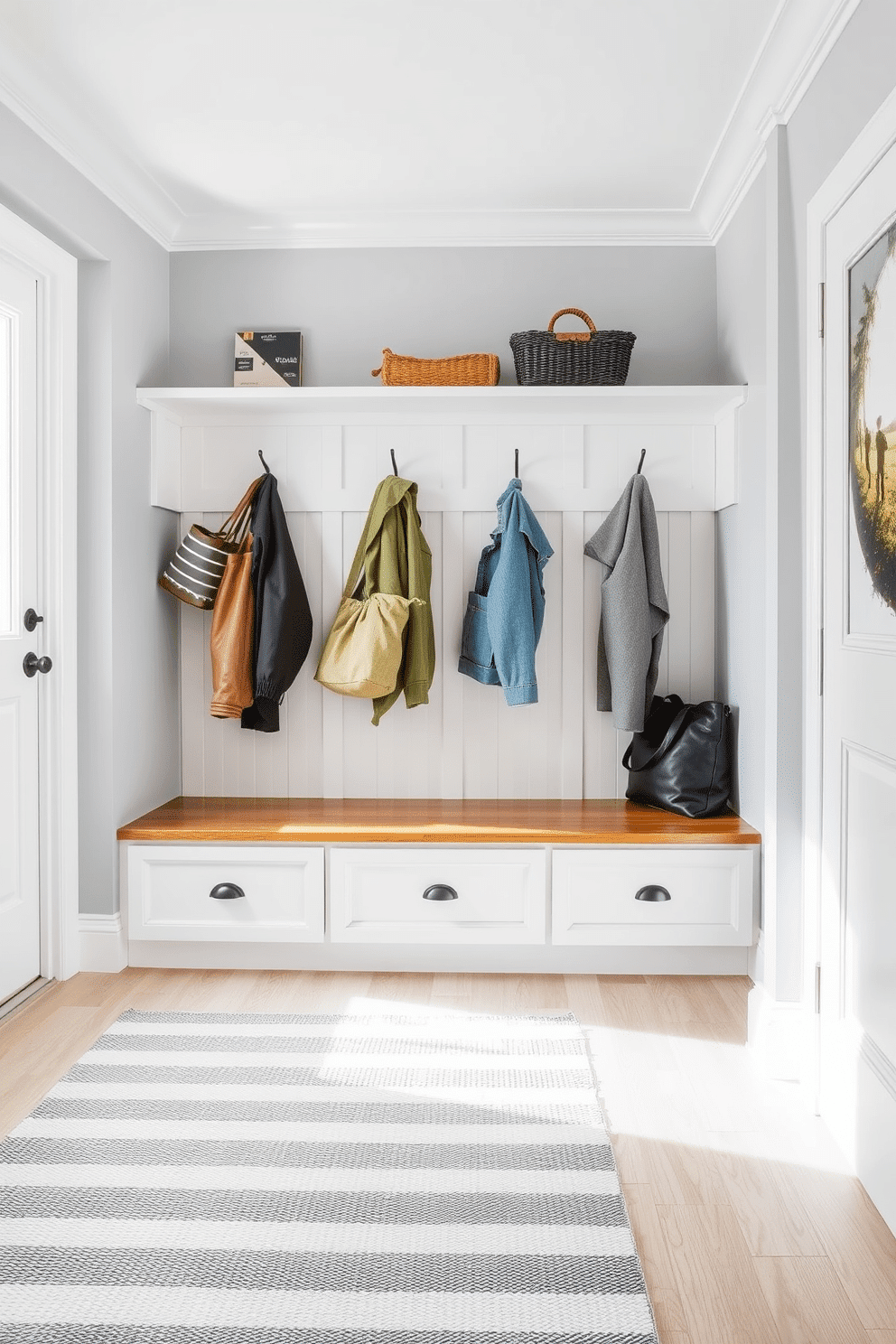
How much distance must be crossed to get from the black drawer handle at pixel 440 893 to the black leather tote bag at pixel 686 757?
736mm

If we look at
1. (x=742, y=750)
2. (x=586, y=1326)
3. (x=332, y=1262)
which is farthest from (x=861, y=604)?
(x=332, y=1262)

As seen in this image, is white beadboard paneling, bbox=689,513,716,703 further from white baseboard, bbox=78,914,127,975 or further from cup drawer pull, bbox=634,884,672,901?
white baseboard, bbox=78,914,127,975

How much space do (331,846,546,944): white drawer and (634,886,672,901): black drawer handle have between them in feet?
0.95

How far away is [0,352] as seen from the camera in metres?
2.54

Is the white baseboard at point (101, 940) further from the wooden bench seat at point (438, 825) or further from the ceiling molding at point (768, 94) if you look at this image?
the ceiling molding at point (768, 94)

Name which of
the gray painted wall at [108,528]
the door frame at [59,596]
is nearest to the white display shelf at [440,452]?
the gray painted wall at [108,528]

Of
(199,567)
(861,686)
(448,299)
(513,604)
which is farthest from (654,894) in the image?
(448,299)

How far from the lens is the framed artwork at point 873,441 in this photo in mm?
1739

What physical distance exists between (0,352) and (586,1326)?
2504mm

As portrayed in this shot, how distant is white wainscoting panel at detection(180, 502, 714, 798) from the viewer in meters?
3.28

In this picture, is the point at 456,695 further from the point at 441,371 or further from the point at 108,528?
the point at 108,528

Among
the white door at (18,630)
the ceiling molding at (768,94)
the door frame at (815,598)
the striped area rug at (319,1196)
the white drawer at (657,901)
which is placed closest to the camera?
the striped area rug at (319,1196)

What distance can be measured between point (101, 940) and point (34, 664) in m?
0.86

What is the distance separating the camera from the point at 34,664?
2.72 metres
